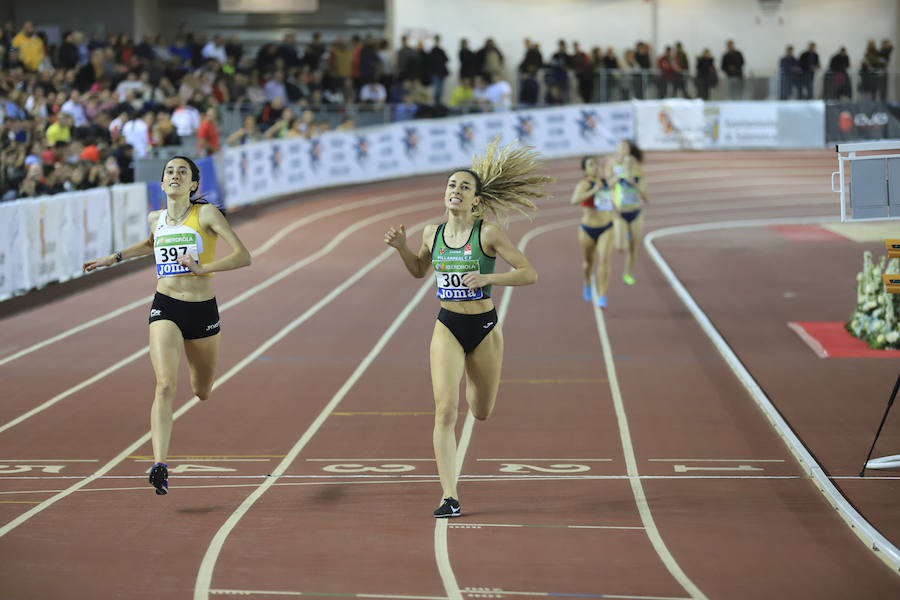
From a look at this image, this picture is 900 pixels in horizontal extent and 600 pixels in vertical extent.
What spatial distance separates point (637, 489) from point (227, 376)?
546 centimetres

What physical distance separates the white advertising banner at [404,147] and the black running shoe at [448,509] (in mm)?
18301

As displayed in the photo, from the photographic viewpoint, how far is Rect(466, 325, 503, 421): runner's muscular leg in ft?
26.1

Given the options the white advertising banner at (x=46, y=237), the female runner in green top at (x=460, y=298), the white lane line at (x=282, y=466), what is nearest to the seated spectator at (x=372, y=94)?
the white advertising banner at (x=46, y=237)

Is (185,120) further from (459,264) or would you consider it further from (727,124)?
(459,264)

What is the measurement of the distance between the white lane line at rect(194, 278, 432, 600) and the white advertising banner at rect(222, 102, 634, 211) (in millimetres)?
10479

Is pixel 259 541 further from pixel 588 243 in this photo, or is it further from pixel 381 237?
pixel 381 237

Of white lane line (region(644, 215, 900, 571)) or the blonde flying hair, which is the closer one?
white lane line (region(644, 215, 900, 571))

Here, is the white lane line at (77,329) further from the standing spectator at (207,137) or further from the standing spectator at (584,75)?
the standing spectator at (584,75)

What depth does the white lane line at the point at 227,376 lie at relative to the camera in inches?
314

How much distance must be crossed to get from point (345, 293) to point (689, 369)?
6.55 metres

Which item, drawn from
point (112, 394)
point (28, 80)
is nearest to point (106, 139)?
point (28, 80)

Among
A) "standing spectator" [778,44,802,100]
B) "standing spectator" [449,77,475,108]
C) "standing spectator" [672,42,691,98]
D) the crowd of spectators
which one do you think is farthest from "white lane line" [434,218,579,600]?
"standing spectator" [778,44,802,100]

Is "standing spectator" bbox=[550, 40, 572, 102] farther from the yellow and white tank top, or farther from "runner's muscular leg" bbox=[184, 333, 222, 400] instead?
the yellow and white tank top

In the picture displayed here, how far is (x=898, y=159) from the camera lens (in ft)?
28.0
